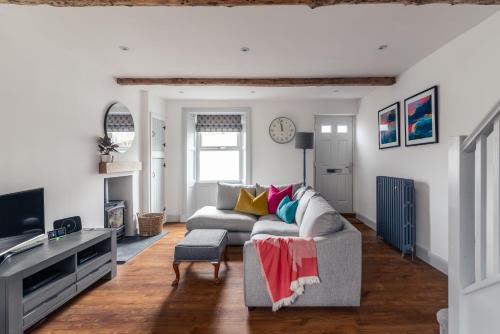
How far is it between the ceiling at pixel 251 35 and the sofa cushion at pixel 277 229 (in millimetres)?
2013

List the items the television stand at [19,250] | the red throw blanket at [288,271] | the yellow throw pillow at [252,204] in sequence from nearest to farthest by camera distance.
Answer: the television stand at [19,250] → the red throw blanket at [288,271] → the yellow throw pillow at [252,204]

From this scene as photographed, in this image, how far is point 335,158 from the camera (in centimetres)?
536

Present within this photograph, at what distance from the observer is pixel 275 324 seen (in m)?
1.95

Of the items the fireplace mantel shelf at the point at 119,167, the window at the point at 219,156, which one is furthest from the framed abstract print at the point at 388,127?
the fireplace mantel shelf at the point at 119,167

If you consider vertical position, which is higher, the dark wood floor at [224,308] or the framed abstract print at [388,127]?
the framed abstract print at [388,127]

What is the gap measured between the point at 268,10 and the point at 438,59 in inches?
80.1

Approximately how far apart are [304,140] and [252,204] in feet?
5.35

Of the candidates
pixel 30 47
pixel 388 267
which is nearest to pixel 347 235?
pixel 388 267

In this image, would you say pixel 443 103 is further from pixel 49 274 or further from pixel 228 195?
pixel 49 274

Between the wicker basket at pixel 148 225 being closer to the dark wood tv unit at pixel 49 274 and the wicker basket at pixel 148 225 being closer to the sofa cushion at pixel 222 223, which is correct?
the sofa cushion at pixel 222 223

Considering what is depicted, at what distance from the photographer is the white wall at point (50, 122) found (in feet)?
7.20

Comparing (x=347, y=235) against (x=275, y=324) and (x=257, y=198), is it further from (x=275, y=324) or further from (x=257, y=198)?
(x=257, y=198)

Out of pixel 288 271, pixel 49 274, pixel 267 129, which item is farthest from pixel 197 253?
pixel 267 129

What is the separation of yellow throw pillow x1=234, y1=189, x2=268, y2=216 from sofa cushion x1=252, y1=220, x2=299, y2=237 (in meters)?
0.55
